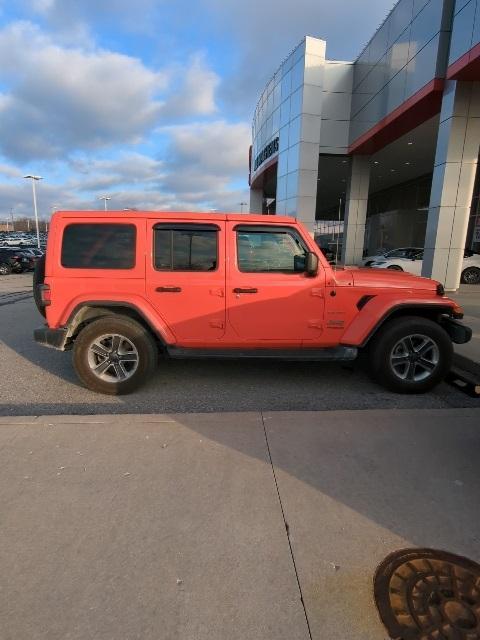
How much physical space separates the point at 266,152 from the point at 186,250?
26758mm

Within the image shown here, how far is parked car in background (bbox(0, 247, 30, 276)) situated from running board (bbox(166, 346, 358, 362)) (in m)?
22.9

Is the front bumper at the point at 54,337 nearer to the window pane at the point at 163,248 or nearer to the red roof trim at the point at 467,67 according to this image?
the window pane at the point at 163,248

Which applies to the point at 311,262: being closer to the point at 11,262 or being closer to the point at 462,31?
the point at 462,31

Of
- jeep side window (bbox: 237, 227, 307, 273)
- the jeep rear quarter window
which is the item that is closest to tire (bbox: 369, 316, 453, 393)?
jeep side window (bbox: 237, 227, 307, 273)

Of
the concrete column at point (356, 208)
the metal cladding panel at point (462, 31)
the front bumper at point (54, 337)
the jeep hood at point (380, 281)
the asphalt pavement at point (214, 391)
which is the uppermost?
the metal cladding panel at point (462, 31)

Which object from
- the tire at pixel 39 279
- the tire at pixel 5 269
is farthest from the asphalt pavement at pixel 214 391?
the tire at pixel 5 269

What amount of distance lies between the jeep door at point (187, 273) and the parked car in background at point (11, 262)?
2279cm

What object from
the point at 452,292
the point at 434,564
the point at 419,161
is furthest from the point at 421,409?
the point at 419,161

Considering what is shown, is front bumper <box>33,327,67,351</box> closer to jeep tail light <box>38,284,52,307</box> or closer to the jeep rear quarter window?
jeep tail light <box>38,284,52,307</box>

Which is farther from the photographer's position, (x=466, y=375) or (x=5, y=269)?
(x=5, y=269)

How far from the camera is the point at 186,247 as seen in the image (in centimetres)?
448

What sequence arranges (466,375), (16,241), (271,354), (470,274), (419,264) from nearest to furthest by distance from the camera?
1. (271,354)
2. (466,375)
3. (470,274)
4. (419,264)
5. (16,241)

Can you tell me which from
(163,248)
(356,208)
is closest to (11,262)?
(356,208)

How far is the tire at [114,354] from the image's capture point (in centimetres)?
441
